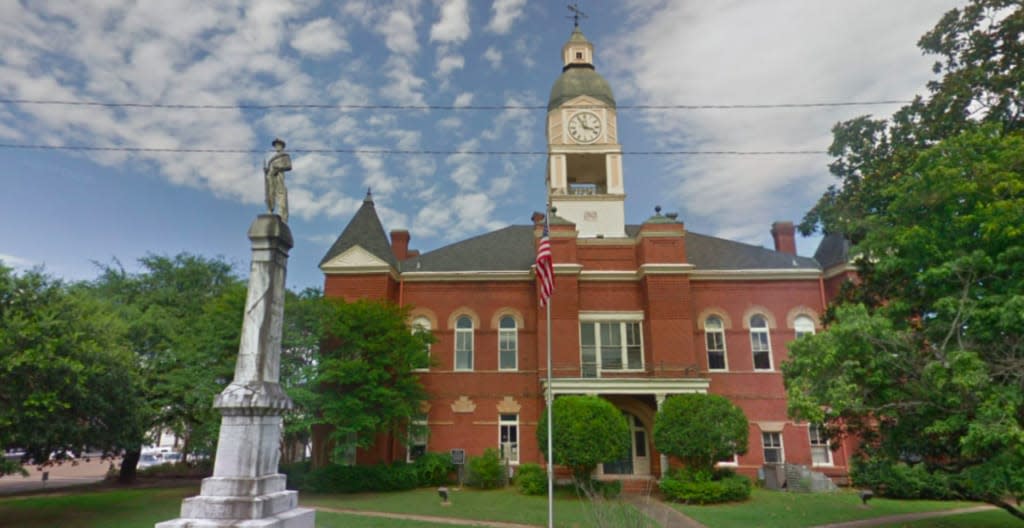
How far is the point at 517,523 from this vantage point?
1481 cm

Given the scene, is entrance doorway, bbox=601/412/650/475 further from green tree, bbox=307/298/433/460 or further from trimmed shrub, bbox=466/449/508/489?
green tree, bbox=307/298/433/460

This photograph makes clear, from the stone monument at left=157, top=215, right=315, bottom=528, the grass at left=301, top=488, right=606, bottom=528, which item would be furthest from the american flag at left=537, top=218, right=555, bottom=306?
the stone monument at left=157, top=215, right=315, bottom=528

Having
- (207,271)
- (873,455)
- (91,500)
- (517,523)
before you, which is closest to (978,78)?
(873,455)

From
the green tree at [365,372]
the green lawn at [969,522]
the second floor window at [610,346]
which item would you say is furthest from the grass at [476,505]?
the green lawn at [969,522]

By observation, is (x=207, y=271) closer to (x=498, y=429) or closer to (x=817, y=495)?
(x=498, y=429)

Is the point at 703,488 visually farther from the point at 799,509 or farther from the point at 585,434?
the point at 585,434

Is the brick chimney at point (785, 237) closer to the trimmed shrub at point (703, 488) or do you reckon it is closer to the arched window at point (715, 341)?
the arched window at point (715, 341)

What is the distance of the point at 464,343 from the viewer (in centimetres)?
2500

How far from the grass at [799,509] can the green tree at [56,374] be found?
16.6m

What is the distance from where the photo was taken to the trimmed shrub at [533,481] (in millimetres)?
19703

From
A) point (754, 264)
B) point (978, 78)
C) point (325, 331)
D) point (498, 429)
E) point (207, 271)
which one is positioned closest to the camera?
point (978, 78)

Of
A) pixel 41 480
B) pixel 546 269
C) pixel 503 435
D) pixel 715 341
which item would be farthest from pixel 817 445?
pixel 41 480

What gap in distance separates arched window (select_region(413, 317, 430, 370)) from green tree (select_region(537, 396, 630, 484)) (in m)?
5.25

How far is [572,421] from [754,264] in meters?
12.4
